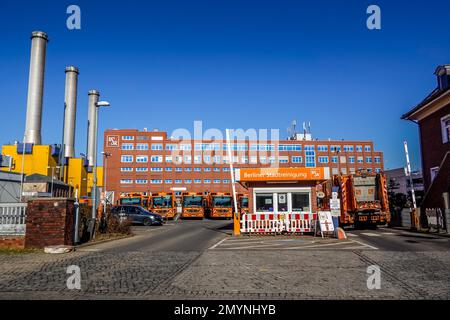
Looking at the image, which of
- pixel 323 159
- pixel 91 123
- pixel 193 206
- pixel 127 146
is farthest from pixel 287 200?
pixel 323 159

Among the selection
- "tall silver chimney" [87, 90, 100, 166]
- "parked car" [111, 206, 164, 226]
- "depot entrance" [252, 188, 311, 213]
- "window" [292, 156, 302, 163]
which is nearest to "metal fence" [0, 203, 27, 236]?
"depot entrance" [252, 188, 311, 213]

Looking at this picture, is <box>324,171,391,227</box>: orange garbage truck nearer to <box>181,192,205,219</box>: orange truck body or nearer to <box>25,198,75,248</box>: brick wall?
<box>25,198,75,248</box>: brick wall

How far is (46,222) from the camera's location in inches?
514

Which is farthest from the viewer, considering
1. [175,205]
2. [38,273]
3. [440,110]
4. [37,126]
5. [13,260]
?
[37,126]

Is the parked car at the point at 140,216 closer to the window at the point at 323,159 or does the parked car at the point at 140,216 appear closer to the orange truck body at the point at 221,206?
the orange truck body at the point at 221,206

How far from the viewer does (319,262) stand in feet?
32.8

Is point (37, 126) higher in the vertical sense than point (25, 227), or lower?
higher

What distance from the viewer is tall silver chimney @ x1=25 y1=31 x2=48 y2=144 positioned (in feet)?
151

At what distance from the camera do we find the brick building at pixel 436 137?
23.4 m

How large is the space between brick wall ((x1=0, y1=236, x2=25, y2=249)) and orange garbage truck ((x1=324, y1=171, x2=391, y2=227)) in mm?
15981

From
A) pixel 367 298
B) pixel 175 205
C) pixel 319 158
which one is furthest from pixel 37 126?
pixel 319 158

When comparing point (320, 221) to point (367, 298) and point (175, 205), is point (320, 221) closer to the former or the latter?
point (367, 298)
